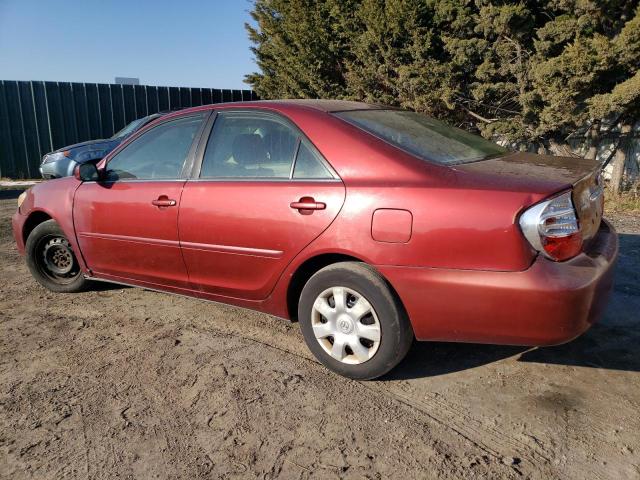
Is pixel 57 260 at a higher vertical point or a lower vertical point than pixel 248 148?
lower

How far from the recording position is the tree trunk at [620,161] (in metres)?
7.14

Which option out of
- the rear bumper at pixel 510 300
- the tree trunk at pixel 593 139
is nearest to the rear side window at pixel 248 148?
the rear bumper at pixel 510 300

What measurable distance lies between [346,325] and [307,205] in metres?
0.69

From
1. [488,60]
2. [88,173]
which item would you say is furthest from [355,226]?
[488,60]

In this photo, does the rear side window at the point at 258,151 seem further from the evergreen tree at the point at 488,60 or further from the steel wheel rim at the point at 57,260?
the evergreen tree at the point at 488,60

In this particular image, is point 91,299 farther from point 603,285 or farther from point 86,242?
point 603,285

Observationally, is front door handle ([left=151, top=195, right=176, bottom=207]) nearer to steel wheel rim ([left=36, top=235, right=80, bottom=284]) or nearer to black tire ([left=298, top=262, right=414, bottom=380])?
black tire ([left=298, top=262, right=414, bottom=380])

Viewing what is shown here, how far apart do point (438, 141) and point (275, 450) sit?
77.7 inches

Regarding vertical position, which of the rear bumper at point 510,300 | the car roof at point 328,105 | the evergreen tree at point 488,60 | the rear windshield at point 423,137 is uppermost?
the evergreen tree at point 488,60

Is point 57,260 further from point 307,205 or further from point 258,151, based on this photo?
point 307,205

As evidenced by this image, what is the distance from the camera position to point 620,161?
724 centimetres

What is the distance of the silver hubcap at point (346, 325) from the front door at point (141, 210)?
113 cm

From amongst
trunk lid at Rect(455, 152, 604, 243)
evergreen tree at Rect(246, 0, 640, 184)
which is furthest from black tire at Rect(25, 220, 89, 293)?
evergreen tree at Rect(246, 0, 640, 184)

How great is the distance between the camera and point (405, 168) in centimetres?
266
